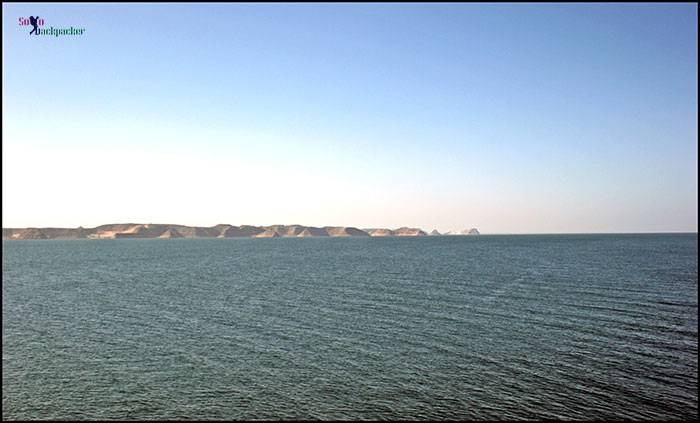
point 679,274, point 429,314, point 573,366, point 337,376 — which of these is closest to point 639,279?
point 679,274

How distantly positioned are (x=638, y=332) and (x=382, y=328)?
2393 cm

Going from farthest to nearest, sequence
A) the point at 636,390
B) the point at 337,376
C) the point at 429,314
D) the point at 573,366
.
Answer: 1. the point at 429,314
2. the point at 573,366
3. the point at 337,376
4. the point at 636,390

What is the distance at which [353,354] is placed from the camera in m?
34.5

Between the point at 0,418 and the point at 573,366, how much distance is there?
119ft

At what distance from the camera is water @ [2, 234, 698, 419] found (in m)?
25.5

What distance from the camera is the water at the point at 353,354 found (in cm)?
2545

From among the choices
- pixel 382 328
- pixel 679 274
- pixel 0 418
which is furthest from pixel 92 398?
pixel 679 274

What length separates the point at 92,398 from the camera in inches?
1034

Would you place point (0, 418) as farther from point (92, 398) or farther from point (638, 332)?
point (638, 332)

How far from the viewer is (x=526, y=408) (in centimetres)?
Answer: 2502

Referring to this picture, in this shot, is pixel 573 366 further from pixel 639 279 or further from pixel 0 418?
pixel 639 279

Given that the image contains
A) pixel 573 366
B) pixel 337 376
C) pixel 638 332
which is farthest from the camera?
pixel 638 332

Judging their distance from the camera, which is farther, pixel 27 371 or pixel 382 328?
pixel 382 328

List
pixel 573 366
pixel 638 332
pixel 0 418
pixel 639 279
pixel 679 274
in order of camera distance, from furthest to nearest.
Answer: pixel 679 274 → pixel 639 279 → pixel 638 332 → pixel 573 366 → pixel 0 418
